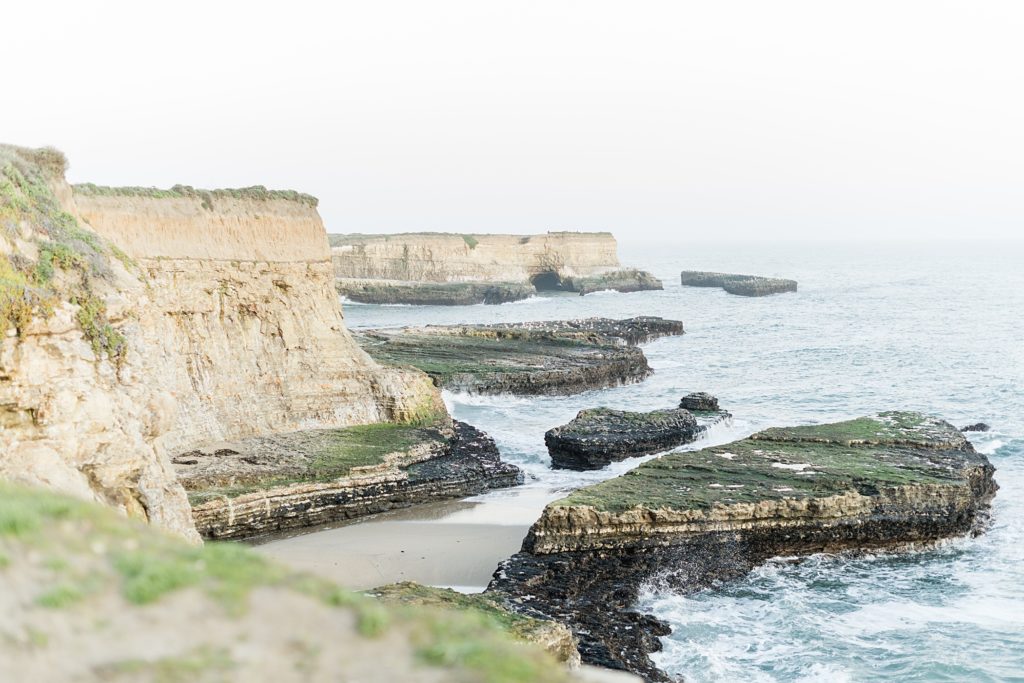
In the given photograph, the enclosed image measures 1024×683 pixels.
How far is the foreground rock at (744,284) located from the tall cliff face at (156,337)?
65.5 metres

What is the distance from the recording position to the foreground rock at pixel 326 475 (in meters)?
18.0

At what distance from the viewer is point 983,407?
31484 millimetres

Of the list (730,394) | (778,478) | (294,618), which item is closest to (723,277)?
(730,394)

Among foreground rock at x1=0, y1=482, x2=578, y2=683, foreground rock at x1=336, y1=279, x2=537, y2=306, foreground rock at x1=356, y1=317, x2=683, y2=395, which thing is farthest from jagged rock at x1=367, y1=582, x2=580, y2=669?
foreground rock at x1=336, y1=279, x2=537, y2=306

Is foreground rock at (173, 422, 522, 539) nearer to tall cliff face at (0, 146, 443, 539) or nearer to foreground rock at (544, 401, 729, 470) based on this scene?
tall cliff face at (0, 146, 443, 539)

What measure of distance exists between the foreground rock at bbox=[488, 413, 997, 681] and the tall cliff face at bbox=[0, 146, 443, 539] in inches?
241

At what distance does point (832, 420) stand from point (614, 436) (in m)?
8.91

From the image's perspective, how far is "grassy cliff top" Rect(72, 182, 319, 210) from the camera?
→ 2130 centimetres

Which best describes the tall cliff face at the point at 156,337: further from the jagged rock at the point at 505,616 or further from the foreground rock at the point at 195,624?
the foreground rock at the point at 195,624

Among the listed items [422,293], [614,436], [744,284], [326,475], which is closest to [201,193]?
[326,475]

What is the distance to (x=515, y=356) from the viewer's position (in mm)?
40594

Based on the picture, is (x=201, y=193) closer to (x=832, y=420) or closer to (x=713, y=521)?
(x=713, y=521)

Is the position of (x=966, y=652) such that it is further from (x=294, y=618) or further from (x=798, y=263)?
(x=798, y=263)

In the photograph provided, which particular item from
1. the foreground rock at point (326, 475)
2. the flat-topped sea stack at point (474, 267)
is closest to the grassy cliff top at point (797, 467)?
the foreground rock at point (326, 475)
